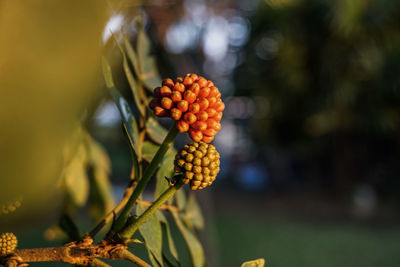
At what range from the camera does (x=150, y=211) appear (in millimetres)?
469

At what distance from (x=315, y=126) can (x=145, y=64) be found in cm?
862

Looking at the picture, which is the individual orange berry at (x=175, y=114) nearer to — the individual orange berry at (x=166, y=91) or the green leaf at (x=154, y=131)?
the individual orange berry at (x=166, y=91)

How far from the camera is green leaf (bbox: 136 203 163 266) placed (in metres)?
0.50

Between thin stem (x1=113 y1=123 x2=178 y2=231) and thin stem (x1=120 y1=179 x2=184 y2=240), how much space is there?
13 mm

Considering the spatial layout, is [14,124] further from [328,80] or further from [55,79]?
[328,80]

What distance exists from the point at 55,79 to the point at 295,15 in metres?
9.02

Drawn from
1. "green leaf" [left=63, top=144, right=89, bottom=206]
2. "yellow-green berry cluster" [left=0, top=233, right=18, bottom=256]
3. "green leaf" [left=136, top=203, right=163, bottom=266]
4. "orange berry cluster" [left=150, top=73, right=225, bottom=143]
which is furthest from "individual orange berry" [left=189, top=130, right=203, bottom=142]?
"green leaf" [left=63, top=144, right=89, bottom=206]

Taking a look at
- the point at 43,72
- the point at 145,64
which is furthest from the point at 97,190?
the point at 43,72

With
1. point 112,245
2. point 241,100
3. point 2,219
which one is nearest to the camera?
point 2,219

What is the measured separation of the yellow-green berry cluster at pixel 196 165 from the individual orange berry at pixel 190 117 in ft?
0.11

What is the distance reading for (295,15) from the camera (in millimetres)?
8461

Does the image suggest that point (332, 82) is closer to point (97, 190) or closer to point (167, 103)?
point (97, 190)

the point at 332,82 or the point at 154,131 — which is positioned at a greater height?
the point at 154,131

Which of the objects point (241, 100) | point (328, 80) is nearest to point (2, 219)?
point (328, 80)
